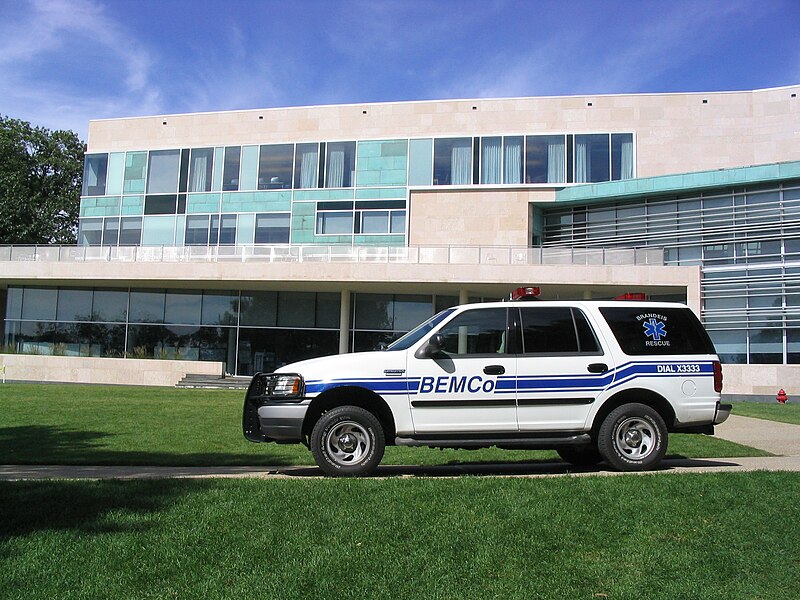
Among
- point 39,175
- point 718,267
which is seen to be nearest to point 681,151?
point 718,267

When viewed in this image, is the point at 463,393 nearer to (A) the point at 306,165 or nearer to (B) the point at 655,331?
(B) the point at 655,331

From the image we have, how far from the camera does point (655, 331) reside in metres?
9.10

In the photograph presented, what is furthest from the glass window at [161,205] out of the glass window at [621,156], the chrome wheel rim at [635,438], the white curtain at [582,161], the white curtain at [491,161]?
the chrome wheel rim at [635,438]

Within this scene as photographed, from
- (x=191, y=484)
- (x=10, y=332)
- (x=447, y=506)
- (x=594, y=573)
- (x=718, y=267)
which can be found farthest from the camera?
(x=10, y=332)

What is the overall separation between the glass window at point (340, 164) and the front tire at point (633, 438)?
29265 mm

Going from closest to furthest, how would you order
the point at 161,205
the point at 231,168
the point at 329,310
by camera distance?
the point at 329,310, the point at 231,168, the point at 161,205

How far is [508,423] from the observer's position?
8500 mm

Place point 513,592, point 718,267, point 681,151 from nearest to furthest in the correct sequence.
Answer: point 513,592, point 718,267, point 681,151

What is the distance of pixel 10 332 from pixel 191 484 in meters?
33.9

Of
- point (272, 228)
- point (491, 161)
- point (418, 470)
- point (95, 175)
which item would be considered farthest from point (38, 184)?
point (418, 470)

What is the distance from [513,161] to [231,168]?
46.0ft

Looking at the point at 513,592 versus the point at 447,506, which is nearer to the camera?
the point at 513,592

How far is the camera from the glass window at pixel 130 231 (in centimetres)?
3922

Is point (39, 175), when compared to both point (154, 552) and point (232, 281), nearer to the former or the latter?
point (232, 281)
